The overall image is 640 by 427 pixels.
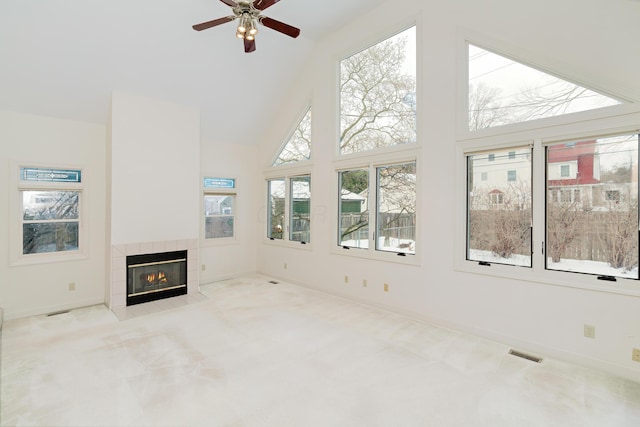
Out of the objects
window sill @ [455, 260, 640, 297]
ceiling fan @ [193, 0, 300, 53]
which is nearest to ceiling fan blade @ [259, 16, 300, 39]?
ceiling fan @ [193, 0, 300, 53]

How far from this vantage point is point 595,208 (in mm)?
2992

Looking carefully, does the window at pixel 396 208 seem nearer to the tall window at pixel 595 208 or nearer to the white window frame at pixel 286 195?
the white window frame at pixel 286 195

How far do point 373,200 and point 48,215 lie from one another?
194 inches

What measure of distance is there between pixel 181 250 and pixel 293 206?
2.24m

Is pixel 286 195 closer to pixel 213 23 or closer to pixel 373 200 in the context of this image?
pixel 373 200

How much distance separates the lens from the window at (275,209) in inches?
257

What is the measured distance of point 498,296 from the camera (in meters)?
3.48

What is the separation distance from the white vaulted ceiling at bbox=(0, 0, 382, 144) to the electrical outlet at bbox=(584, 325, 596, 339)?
4826 millimetres

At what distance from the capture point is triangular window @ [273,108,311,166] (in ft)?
19.3

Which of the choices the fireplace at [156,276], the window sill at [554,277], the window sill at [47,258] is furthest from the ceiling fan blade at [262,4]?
the window sill at [47,258]

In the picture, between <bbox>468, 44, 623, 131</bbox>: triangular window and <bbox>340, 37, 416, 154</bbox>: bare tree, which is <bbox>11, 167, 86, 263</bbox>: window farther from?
<bbox>468, 44, 623, 131</bbox>: triangular window

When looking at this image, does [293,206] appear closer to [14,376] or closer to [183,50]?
[183,50]

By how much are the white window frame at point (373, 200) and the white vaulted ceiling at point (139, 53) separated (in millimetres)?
2204

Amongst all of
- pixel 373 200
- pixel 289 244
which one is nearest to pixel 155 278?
pixel 289 244
